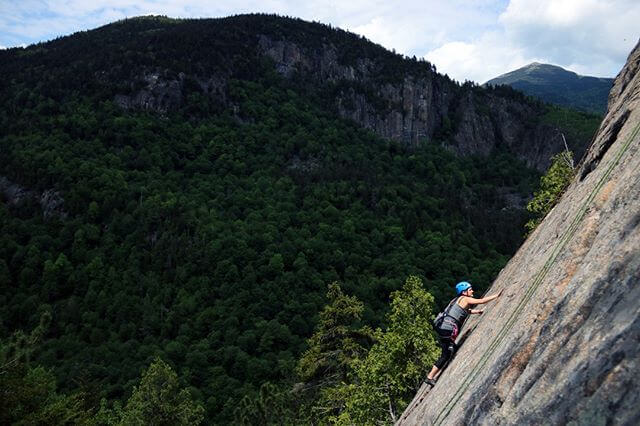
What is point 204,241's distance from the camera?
405 feet

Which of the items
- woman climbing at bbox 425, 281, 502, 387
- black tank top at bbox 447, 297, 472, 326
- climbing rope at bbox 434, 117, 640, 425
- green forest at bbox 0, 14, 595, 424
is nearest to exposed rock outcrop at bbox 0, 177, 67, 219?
green forest at bbox 0, 14, 595, 424

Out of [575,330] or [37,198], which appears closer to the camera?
[575,330]

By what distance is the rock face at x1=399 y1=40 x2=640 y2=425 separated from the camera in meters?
5.20

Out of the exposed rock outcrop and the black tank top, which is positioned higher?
the black tank top

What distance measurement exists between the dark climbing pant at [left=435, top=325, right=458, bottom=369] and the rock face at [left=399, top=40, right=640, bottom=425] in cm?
121

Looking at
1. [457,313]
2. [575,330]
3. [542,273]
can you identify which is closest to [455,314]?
[457,313]

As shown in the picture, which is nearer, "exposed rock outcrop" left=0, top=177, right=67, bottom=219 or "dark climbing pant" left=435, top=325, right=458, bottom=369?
"dark climbing pant" left=435, top=325, right=458, bottom=369

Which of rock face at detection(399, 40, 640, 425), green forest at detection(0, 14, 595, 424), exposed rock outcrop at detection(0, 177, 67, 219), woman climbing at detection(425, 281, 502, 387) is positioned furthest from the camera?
exposed rock outcrop at detection(0, 177, 67, 219)

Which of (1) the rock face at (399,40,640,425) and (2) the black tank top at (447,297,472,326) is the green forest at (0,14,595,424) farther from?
(1) the rock face at (399,40,640,425)

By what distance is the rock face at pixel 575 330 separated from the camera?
5.20 meters

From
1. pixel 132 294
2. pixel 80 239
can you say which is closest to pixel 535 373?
pixel 132 294

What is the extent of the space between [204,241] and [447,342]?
384 ft

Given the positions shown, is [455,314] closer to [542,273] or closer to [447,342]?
[447,342]

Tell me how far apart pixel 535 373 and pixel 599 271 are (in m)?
1.59
